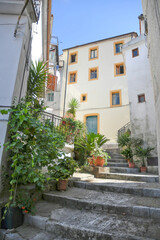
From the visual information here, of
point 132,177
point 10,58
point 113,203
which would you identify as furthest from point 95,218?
point 10,58

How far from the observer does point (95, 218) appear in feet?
9.73

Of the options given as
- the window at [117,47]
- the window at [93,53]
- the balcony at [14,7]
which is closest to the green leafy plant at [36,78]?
the balcony at [14,7]

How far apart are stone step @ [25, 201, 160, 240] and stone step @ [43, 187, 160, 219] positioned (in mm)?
98

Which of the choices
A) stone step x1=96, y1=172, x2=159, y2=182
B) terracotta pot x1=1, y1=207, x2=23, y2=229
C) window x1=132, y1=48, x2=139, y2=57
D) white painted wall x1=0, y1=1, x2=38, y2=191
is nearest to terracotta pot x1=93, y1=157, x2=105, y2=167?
stone step x1=96, y1=172, x2=159, y2=182

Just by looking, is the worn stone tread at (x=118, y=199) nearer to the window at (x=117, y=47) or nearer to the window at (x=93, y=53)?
the window at (x=117, y=47)

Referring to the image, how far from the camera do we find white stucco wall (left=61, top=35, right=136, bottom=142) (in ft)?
48.1

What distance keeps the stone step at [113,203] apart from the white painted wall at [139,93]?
16.8 ft

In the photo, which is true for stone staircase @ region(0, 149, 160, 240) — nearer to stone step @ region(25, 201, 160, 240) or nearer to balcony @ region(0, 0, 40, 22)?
stone step @ region(25, 201, 160, 240)

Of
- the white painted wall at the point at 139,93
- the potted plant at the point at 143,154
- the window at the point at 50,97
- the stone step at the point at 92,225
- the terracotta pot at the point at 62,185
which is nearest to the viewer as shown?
the stone step at the point at 92,225

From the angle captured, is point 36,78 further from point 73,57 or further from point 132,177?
point 73,57

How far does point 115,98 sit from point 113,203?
12807 mm

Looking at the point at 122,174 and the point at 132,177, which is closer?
the point at 132,177

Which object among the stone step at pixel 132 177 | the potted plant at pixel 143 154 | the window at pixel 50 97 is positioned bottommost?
the stone step at pixel 132 177

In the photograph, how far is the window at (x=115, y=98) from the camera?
595 inches
